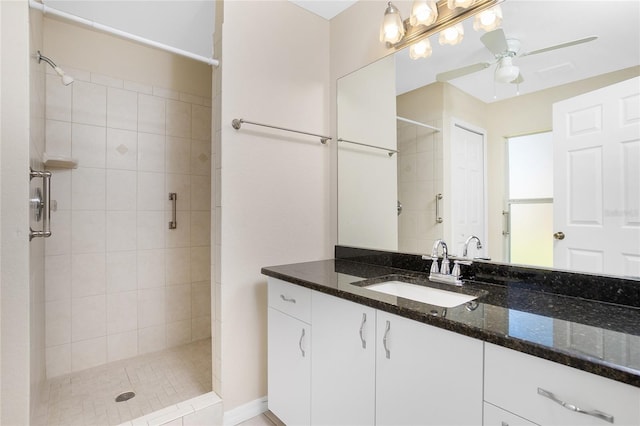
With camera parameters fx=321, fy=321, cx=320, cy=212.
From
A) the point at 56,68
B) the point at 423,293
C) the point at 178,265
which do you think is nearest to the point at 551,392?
the point at 423,293

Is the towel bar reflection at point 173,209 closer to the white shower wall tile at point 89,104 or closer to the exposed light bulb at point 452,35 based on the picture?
the white shower wall tile at point 89,104

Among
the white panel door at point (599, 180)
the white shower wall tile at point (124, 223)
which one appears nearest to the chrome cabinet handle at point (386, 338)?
the white panel door at point (599, 180)

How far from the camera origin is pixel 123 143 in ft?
7.91

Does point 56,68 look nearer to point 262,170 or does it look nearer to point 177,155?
point 262,170

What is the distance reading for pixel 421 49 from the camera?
1.71m

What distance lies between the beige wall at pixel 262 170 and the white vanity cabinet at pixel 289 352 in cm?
18

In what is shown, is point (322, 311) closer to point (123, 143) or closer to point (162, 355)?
point (162, 355)

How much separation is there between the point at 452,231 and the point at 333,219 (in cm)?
82

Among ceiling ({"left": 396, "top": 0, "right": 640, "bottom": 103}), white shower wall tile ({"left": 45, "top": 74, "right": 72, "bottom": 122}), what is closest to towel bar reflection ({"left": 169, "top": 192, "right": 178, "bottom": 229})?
white shower wall tile ({"left": 45, "top": 74, "right": 72, "bottom": 122})

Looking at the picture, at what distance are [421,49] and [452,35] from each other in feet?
0.58

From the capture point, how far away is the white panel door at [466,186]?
1.49 meters

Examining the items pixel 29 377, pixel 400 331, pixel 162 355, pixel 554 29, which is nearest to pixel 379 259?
pixel 400 331

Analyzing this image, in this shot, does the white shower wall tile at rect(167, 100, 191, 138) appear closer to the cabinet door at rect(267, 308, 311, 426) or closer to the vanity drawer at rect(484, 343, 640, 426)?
the cabinet door at rect(267, 308, 311, 426)

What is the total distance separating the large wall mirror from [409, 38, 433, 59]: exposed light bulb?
0.03 metres
